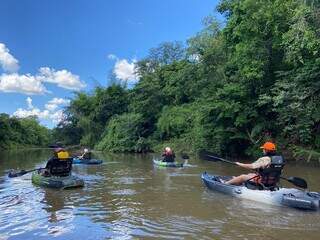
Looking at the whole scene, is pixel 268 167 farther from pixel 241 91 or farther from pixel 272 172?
pixel 241 91

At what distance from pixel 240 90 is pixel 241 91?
0.15 m

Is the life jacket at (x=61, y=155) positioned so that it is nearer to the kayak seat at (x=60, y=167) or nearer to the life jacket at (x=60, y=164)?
the life jacket at (x=60, y=164)

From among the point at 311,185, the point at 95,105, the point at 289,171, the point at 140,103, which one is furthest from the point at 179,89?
the point at 311,185

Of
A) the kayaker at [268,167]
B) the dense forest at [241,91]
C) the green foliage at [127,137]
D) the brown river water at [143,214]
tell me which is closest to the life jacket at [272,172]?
the kayaker at [268,167]

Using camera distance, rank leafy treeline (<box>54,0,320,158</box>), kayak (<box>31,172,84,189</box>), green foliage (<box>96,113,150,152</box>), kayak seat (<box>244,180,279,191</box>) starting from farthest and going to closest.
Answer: green foliage (<box>96,113,150,152</box>), leafy treeline (<box>54,0,320,158</box>), kayak (<box>31,172,84,189</box>), kayak seat (<box>244,180,279,191</box>)

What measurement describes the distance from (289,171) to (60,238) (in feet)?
45.2

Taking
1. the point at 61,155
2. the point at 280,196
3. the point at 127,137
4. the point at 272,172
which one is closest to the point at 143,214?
the point at 280,196

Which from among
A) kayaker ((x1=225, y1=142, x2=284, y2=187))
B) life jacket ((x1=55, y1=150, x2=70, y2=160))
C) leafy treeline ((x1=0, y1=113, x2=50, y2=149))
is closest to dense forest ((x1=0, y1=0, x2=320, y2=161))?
kayaker ((x1=225, y1=142, x2=284, y2=187))

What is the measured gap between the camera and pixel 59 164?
46.4 ft

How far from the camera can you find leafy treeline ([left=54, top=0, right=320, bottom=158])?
2081 cm

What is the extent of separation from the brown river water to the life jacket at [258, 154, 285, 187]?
2.37ft

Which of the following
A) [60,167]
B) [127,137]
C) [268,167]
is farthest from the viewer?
[127,137]

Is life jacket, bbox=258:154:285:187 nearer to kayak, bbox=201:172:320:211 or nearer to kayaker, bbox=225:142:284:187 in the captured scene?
kayaker, bbox=225:142:284:187

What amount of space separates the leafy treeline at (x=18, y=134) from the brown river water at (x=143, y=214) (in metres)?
51.6
